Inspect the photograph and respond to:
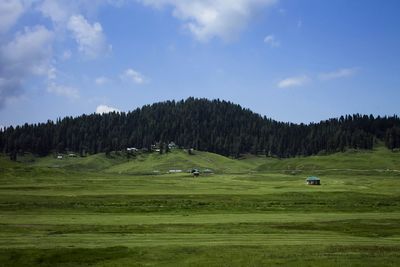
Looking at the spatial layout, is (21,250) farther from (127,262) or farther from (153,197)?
(153,197)

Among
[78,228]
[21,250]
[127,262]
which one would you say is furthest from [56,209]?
[127,262]

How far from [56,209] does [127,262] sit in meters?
44.2

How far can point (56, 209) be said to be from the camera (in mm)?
74500

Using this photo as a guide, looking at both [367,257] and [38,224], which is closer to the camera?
[367,257]

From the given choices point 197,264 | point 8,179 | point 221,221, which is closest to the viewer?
point 197,264

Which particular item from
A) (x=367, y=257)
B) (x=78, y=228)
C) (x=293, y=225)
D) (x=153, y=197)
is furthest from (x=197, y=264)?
(x=153, y=197)

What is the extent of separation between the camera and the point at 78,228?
51250 mm

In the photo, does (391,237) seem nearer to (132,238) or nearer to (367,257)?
(367,257)

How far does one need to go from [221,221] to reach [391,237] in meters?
20.6

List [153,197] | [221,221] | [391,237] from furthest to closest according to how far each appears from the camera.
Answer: [153,197]
[221,221]
[391,237]

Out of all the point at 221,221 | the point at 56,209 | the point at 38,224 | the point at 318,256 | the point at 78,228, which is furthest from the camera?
the point at 56,209

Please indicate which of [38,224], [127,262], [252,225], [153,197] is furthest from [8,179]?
[127,262]

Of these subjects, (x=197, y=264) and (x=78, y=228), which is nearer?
(x=197, y=264)

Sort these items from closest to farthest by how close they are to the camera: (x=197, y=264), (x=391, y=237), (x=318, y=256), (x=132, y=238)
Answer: (x=197, y=264) < (x=318, y=256) < (x=132, y=238) < (x=391, y=237)
